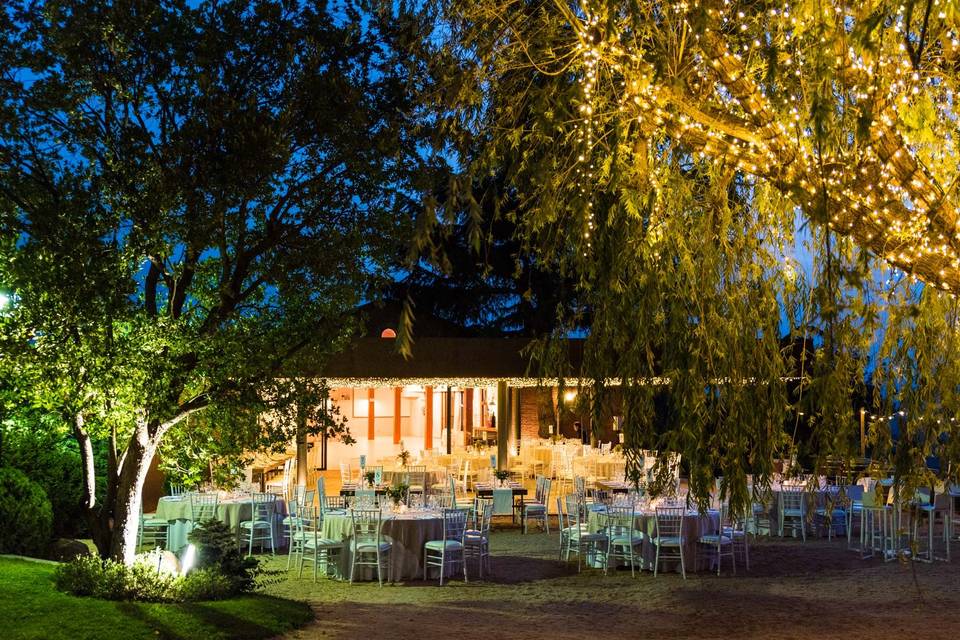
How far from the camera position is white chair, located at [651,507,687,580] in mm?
11406

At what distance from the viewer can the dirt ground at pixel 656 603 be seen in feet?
28.0

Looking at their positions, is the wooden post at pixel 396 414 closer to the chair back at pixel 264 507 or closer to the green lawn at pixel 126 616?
the chair back at pixel 264 507

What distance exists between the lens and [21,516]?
11.7 metres

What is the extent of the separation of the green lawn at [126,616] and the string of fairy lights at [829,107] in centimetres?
527

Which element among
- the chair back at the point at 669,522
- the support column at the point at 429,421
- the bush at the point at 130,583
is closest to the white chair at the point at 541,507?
the chair back at the point at 669,522

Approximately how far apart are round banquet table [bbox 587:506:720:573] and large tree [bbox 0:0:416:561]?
4594 mm

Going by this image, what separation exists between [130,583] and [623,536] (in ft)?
19.9

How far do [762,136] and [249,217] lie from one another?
685cm

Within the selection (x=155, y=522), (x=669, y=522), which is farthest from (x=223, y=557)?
(x=669, y=522)

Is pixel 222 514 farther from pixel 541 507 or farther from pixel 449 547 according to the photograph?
pixel 541 507

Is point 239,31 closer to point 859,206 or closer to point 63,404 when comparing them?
point 63,404

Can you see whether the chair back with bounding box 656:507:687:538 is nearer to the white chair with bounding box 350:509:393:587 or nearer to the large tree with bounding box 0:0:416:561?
the white chair with bounding box 350:509:393:587

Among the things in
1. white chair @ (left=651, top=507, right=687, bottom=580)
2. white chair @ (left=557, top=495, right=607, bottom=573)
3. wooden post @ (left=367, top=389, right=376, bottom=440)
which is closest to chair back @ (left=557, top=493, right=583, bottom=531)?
white chair @ (left=557, top=495, right=607, bottom=573)

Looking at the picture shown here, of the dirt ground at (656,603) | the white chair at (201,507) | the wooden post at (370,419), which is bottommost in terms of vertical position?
the dirt ground at (656,603)
